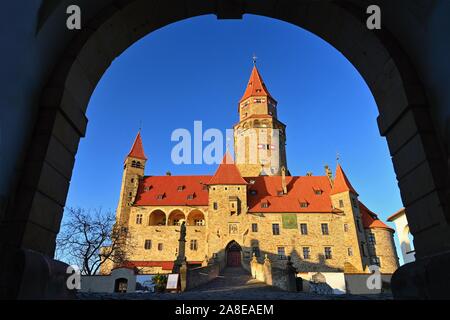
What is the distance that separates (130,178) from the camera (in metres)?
43.5

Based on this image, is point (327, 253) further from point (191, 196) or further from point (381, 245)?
point (191, 196)

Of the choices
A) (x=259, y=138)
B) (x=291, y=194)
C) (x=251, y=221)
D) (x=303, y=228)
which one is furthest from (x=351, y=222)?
(x=259, y=138)

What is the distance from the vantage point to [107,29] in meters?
3.98

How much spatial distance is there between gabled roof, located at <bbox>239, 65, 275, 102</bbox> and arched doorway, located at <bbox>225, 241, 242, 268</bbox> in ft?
94.3

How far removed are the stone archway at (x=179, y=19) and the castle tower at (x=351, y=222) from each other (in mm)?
30935

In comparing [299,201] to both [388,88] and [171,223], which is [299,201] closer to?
[171,223]

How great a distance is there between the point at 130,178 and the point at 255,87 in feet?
91.7

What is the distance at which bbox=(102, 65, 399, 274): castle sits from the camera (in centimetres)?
3394

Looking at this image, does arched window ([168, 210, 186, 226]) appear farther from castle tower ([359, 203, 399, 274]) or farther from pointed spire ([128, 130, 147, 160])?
castle tower ([359, 203, 399, 274])

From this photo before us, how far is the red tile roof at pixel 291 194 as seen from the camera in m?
36.8

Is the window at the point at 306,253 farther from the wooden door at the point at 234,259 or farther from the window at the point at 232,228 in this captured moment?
the window at the point at 232,228

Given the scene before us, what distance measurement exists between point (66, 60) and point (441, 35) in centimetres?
421

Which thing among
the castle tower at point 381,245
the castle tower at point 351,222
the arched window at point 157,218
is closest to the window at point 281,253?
the castle tower at point 351,222
